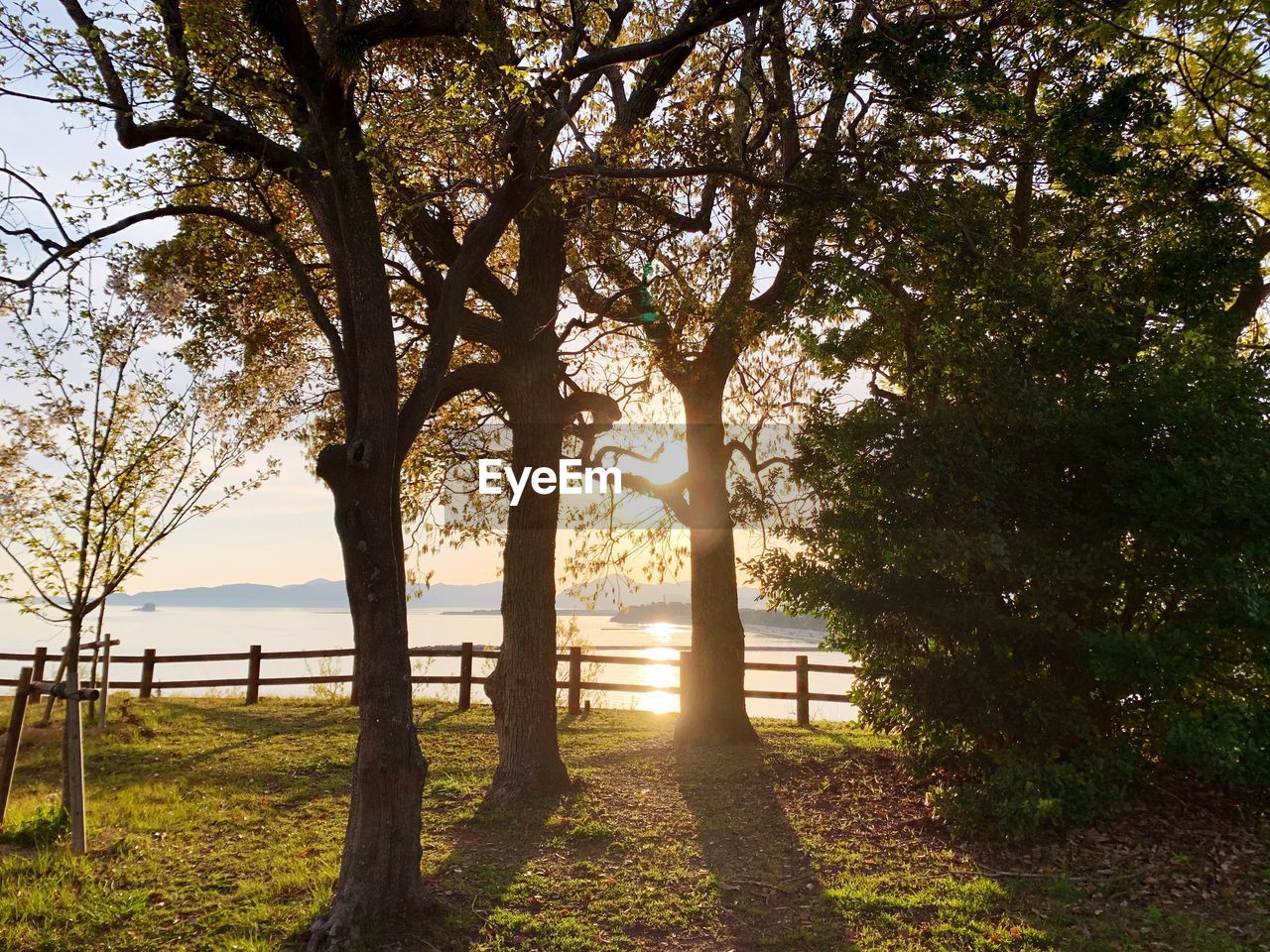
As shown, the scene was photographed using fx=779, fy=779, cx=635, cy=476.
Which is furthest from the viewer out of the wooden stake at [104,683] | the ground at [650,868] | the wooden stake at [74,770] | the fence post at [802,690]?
the fence post at [802,690]

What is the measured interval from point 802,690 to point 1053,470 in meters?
7.34

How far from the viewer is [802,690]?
14320mm

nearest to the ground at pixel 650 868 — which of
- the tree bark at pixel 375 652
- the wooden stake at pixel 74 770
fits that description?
the wooden stake at pixel 74 770

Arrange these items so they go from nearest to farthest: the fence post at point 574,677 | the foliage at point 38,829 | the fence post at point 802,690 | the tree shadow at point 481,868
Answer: the tree shadow at point 481,868
the foliage at point 38,829
the fence post at point 802,690
the fence post at point 574,677

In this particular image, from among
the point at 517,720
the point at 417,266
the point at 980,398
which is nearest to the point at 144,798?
the point at 517,720

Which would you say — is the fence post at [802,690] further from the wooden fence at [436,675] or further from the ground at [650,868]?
the ground at [650,868]

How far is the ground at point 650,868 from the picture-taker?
5.75 meters

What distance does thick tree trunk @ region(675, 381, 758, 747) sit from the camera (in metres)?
12.5

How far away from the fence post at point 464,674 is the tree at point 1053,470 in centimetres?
826

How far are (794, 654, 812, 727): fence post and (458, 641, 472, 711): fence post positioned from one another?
20.9 feet

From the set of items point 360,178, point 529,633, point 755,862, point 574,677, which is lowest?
point 755,862

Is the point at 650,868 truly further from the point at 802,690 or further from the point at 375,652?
the point at 802,690

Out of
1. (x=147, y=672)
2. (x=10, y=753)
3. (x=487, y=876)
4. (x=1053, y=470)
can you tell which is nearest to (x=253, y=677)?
(x=147, y=672)

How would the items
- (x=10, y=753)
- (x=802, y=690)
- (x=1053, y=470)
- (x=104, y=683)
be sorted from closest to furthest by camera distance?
(x=10, y=753) < (x=1053, y=470) < (x=104, y=683) < (x=802, y=690)
